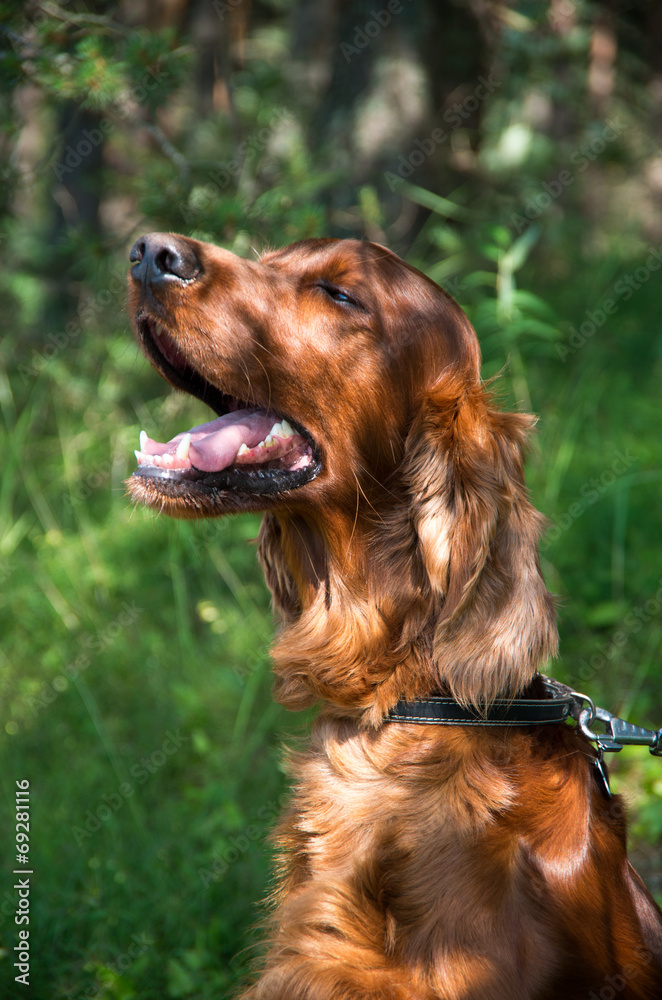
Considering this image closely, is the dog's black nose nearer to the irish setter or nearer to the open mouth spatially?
the irish setter

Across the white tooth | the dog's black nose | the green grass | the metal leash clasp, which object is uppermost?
the dog's black nose

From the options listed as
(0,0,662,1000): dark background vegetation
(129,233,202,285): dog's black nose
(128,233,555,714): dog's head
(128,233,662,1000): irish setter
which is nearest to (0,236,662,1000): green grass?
(0,0,662,1000): dark background vegetation

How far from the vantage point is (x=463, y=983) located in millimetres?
1649

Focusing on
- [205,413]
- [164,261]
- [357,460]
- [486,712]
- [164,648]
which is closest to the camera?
[486,712]

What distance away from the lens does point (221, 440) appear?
217cm

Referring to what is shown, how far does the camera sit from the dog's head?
202 cm

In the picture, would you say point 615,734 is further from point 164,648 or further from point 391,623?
point 164,648

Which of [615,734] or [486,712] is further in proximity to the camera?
[615,734]

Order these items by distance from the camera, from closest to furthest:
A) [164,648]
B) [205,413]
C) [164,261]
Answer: [164,261], [164,648], [205,413]

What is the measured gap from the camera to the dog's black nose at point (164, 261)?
206 centimetres

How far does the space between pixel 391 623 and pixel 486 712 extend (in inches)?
13.7

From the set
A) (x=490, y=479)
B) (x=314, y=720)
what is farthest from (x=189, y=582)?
(x=490, y=479)

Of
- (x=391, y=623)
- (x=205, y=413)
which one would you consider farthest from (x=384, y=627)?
(x=205, y=413)

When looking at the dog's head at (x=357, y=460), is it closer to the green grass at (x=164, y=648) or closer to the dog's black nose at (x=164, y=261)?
the dog's black nose at (x=164, y=261)
